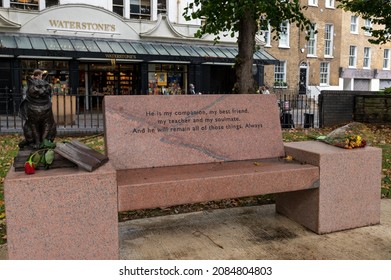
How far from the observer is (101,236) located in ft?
12.6

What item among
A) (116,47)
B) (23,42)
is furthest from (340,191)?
(116,47)

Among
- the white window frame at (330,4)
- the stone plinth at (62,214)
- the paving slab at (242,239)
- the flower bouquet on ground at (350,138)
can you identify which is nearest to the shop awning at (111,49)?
the white window frame at (330,4)

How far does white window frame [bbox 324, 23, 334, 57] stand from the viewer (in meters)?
34.9

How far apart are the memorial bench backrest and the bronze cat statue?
63cm

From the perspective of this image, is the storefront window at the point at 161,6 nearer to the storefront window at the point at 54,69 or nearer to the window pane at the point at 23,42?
the storefront window at the point at 54,69

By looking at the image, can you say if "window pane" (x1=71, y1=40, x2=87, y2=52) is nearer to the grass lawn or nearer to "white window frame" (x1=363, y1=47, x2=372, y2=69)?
the grass lawn

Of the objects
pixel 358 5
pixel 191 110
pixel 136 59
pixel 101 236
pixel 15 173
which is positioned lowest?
pixel 101 236

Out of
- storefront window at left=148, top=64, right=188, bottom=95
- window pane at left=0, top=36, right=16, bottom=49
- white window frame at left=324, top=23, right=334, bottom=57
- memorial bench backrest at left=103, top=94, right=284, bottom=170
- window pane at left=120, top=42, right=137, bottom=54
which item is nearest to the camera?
memorial bench backrest at left=103, top=94, right=284, bottom=170

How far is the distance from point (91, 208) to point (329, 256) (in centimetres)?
238

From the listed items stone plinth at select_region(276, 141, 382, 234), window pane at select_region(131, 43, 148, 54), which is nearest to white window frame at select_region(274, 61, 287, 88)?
window pane at select_region(131, 43, 148, 54)

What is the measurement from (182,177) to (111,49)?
60.2 ft

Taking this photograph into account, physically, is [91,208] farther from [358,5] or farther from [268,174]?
[358,5]

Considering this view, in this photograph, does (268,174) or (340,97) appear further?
(340,97)

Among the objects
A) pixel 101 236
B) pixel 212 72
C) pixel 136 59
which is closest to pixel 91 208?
pixel 101 236
